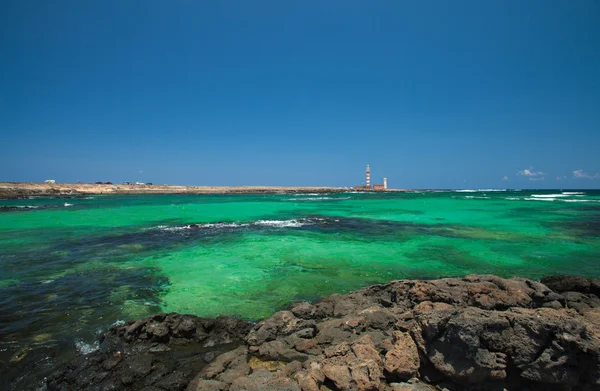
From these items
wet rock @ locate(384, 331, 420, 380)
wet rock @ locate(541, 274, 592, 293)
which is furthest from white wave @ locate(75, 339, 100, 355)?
wet rock @ locate(541, 274, 592, 293)

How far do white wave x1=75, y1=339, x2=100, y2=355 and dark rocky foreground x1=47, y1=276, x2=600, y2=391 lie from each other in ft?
0.48

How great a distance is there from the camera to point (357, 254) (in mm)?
11258

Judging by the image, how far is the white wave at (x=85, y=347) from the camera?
4.79m

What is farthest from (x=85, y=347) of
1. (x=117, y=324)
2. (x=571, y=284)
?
(x=571, y=284)

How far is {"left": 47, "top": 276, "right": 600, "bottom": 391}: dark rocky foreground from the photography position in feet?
10.6

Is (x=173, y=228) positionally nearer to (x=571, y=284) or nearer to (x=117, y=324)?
(x=117, y=324)

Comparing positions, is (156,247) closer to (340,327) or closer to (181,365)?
(181,365)

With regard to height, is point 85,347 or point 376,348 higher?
point 376,348

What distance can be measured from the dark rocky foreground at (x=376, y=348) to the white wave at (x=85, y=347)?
0.48 feet

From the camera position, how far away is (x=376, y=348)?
4.00 metres

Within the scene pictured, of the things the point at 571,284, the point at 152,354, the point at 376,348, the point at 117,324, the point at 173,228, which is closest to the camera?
the point at 376,348

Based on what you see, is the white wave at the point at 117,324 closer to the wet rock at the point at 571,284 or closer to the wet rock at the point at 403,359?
the wet rock at the point at 403,359

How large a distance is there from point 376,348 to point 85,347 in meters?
4.65

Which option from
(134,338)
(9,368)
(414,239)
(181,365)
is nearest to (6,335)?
(9,368)
